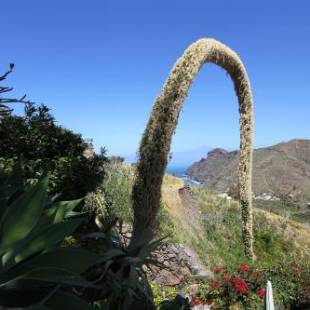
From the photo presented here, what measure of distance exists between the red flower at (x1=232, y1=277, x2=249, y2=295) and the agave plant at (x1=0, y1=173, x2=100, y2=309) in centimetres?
624

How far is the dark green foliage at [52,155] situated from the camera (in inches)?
302

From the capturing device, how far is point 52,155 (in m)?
8.24

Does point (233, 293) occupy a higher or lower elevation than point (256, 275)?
lower

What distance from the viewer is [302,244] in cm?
1485

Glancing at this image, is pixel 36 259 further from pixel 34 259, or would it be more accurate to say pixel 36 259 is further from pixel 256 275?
pixel 256 275

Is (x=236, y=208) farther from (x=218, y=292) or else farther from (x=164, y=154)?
(x=164, y=154)

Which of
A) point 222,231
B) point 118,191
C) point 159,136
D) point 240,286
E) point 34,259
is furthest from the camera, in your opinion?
point 222,231

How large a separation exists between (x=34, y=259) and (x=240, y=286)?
6400mm

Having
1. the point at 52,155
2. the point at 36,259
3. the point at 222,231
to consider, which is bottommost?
the point at 222,231

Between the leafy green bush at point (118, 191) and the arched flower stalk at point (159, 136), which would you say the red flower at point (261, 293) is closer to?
the arched flower stalk at point (159, 136)

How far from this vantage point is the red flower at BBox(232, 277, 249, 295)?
7.93 m

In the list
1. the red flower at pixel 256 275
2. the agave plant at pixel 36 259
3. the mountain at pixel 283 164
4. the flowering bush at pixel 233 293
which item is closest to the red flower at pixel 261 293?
the flowering bush at pixel 233 293

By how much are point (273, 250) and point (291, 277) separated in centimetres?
474

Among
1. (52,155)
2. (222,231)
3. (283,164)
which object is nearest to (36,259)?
(52,155)
